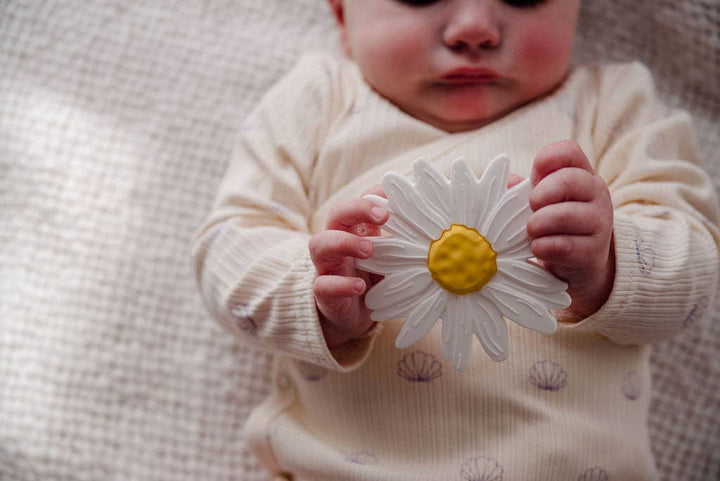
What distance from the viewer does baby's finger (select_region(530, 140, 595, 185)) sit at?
650 millimetres

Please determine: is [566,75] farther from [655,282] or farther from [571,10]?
[655,282]

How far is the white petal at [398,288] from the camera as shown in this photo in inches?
24.6

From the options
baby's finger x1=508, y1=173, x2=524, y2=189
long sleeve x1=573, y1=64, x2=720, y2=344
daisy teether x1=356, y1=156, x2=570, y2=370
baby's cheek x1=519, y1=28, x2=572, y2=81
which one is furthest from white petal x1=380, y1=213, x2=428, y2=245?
baby's cheek x1=519, y1=28, x2=572, y2=81

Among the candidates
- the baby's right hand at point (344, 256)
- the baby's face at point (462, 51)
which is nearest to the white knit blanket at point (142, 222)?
the baby's face at point (462, 51)

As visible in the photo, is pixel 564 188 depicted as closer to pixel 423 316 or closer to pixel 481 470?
pixel 423 316

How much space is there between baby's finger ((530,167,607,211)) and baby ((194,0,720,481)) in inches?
2.3

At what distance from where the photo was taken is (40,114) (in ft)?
3.51

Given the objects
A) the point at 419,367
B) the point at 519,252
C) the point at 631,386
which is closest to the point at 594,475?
the point at 631,386

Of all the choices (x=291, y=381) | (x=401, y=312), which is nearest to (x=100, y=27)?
(x=291, y=381)

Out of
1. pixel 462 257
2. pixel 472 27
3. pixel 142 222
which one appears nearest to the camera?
pixel 462 257

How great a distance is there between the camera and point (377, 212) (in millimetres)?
623

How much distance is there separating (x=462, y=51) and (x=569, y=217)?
28 cm

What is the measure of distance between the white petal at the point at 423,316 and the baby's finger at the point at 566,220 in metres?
0.10

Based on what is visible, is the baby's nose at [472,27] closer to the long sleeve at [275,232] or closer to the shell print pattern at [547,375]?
the long sleeve at [275,232]
